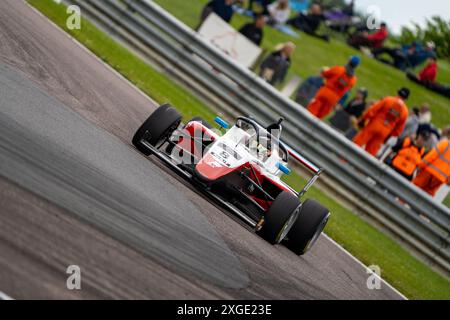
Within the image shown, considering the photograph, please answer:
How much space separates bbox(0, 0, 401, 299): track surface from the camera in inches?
230

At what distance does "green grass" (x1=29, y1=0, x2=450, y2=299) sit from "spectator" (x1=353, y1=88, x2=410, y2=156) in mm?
2435

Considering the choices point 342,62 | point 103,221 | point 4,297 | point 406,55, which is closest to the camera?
point 4,297

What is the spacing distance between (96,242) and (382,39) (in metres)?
25.8

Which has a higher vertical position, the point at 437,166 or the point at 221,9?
the point at 221,9

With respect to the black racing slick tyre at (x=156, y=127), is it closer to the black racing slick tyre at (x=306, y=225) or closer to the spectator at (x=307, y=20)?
the black racing slick tyre at (x=306, y=225)

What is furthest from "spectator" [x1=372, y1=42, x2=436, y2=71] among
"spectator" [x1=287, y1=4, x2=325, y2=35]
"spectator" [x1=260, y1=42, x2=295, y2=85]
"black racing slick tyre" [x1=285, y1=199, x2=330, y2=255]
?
"black racing slick tyre" [x1=285, y1=199, x2=330, y2=255]

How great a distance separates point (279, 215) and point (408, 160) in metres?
9.21

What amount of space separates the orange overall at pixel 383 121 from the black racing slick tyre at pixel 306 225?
27.4 feet

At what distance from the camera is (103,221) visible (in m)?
6.89

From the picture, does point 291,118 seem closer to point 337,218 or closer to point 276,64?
point 276,64

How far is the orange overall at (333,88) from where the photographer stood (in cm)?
1862

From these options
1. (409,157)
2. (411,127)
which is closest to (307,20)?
(411,127)

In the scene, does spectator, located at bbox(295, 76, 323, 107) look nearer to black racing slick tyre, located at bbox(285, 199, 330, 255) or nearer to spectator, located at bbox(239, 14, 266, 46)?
spectator, located at bbox(239, 14, 266, 46)
